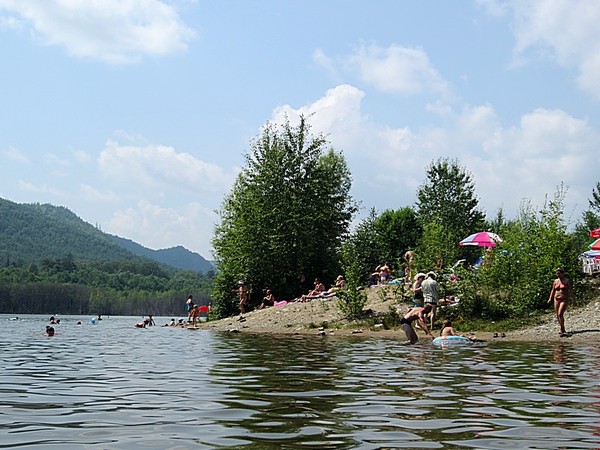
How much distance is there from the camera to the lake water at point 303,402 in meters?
5.65

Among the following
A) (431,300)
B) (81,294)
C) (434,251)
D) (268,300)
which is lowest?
(431,300)

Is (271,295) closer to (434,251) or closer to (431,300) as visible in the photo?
(434,251)

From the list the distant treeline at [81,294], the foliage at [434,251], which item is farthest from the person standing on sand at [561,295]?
the distant treeline at [81,294]

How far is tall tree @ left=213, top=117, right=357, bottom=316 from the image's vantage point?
39.1 m

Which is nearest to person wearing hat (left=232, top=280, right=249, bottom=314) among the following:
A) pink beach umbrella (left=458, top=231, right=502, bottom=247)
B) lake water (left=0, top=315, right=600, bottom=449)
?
pink beach umbrella (left=458, top=231, right=502, bottom=247)

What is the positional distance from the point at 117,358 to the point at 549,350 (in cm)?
1017

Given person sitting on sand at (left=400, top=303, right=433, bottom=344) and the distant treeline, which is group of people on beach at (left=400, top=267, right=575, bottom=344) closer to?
person sitting on sand at (left=400, top=303, right=433, bottom=344)

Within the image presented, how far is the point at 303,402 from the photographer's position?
7.78 metres

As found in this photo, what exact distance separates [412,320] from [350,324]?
20.3ft

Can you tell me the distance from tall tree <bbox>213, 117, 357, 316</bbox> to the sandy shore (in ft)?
18.5

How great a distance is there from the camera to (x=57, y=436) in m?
5.77

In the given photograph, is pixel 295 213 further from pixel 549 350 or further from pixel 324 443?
pixel 324 443

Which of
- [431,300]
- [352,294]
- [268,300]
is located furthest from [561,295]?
[268,300]

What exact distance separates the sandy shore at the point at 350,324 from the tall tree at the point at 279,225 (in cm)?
564
